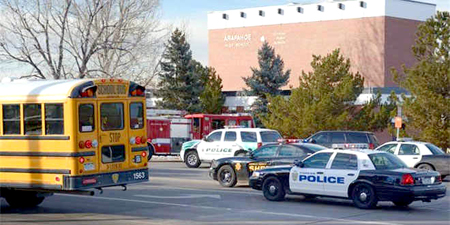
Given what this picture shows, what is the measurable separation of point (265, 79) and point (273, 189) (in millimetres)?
37845

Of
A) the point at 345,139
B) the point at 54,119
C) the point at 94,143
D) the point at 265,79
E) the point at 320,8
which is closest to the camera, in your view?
the point at 54,119

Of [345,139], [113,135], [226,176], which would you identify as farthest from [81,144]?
[345,139]

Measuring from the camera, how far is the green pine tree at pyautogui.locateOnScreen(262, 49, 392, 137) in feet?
127

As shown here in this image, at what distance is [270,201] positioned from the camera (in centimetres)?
1731

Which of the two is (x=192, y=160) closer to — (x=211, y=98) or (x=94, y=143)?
(x=94, y=143)

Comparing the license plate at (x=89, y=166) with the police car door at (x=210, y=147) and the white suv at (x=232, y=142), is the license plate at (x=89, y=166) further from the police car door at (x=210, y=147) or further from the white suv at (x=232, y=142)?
the police car door at (x=210, y=147)

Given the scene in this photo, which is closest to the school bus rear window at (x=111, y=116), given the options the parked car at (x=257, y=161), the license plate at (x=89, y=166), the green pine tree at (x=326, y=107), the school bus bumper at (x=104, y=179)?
the license plate at (x=89, y=166)

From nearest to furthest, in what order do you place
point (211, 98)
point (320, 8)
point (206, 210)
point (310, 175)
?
point (206, 210) < point (310, 175) < point (211, 98) < point (320, 8)

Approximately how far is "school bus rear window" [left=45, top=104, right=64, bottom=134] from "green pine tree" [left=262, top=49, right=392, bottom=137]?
25884mm

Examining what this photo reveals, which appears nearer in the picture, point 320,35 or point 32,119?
point 32,119

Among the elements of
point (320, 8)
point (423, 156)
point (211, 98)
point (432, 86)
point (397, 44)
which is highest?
point (320, 8)

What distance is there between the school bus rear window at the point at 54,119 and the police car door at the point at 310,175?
5.86 meters

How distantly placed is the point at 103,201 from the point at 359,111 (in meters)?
25.8

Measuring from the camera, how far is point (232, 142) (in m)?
28.5
